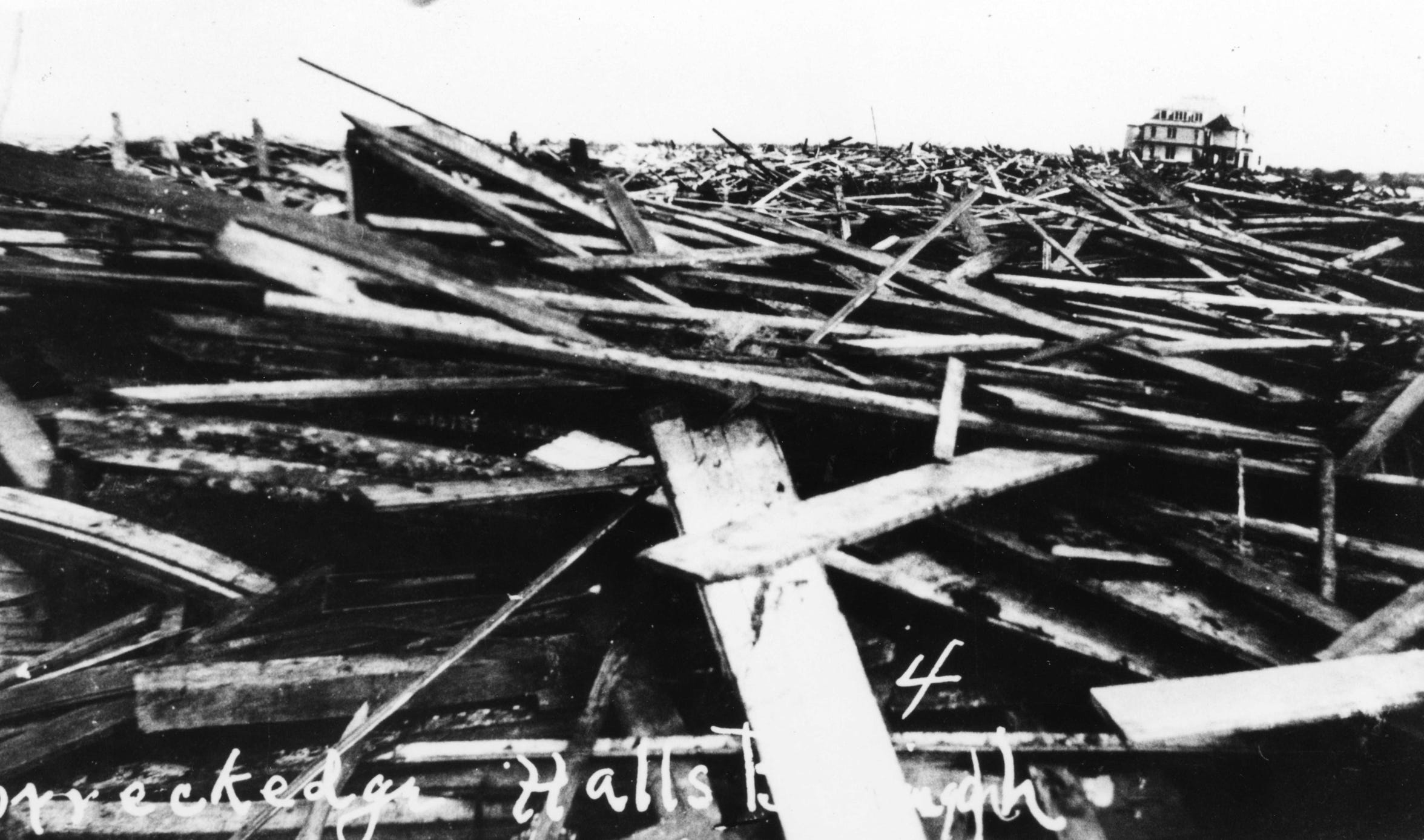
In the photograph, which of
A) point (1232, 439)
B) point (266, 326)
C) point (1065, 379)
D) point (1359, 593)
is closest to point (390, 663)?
point (266, 326)

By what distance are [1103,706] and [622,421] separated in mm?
1321

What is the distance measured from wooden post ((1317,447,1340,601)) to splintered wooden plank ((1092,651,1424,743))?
0.77ft

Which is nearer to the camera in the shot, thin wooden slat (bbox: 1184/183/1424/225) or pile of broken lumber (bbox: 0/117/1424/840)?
pile of broken lumber (bbox: 0/117/1424/840)

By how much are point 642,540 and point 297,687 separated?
34.6 inches

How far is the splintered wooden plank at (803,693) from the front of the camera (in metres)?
1.20

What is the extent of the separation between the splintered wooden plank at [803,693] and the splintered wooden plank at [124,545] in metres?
1.22

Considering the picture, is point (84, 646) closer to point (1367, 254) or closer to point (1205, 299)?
point (1205, 299)

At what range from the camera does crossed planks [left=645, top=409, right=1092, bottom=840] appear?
122 centimetres

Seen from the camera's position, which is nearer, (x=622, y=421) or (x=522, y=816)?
(x=522, y=816)

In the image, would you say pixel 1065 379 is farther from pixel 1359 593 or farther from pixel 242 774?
pixel 242 774

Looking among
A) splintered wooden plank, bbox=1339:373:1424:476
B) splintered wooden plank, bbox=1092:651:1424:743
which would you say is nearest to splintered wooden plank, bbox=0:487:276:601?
splintered wooden plank, bbox=1092:651:1424:743

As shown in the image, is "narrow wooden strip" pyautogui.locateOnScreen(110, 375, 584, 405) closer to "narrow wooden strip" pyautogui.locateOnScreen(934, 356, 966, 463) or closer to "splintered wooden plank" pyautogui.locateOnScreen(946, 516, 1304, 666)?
"narrow wooden strip" pyautogui.locateOnScreen(934, 356, 966, 463)

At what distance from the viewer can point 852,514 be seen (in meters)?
1.47

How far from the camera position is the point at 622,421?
1.87m
